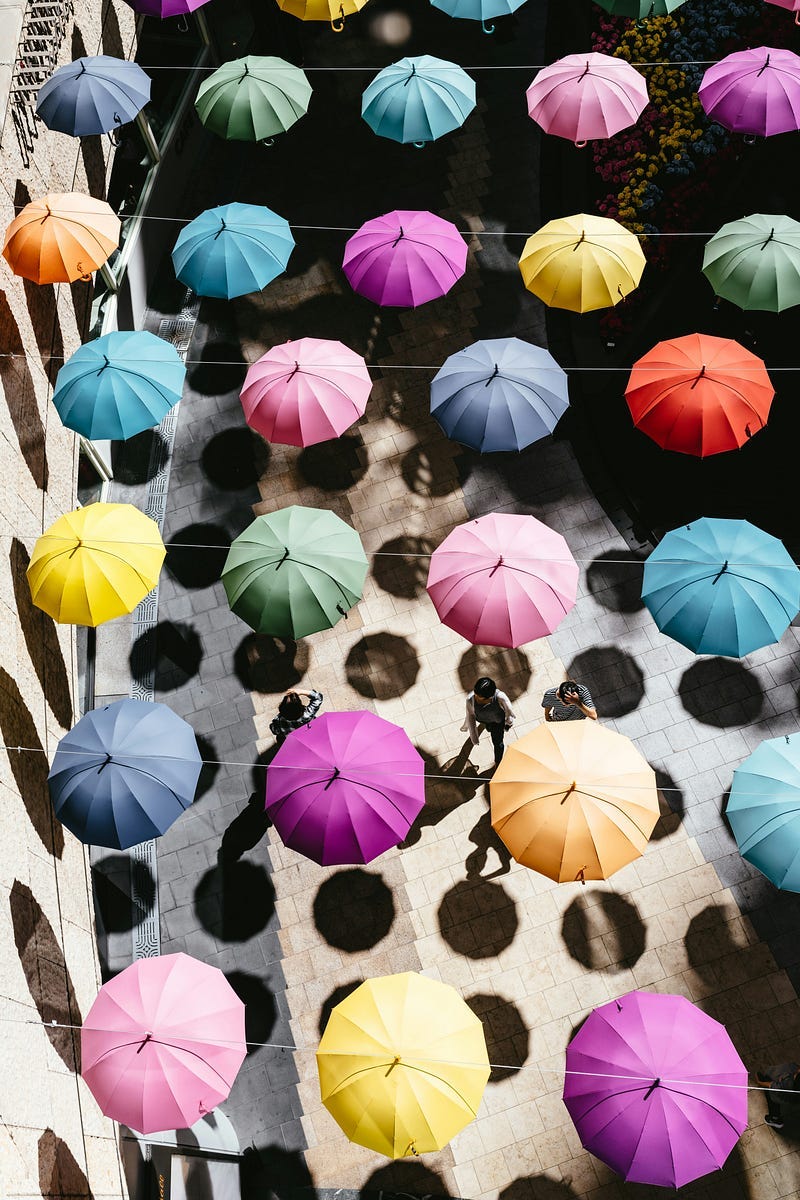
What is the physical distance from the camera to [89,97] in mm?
12938

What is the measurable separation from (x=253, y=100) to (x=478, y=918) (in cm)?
Result: 1134

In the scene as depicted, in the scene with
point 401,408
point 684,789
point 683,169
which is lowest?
point 684,789

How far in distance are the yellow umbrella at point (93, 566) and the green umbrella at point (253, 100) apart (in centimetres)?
631

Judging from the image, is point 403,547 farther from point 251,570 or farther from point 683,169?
point 683,169

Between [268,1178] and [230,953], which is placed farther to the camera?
[230,953]

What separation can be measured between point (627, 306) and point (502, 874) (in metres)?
8.44

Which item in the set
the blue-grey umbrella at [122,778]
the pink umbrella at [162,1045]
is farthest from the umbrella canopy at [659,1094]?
the blue-grey umbrella at [122,778]

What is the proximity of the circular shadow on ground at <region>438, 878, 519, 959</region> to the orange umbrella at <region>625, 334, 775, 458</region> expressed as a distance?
5.66m

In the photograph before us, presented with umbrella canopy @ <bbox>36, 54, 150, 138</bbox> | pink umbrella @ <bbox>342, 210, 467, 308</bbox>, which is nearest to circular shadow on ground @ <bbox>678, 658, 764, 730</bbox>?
pink umbrella @ <bbox>342, 210, 467, 308</bbox>

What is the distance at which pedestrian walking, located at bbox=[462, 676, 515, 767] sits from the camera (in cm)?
1139

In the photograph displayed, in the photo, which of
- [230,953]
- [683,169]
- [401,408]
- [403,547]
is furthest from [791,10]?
[230,953]

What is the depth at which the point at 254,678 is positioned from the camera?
13438 millimetres

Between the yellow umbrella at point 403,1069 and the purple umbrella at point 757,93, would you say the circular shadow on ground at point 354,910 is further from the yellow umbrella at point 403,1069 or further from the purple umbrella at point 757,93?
the purple umbrella at point 757,93

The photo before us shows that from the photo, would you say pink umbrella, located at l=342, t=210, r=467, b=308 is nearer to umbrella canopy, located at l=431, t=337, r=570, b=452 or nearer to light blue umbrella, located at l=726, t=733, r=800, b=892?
umbrella canopy, located at l=431, t=337, r=570, b=452
